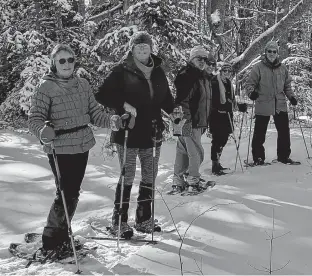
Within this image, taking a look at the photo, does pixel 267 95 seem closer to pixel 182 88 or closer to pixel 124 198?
pixel 182 88

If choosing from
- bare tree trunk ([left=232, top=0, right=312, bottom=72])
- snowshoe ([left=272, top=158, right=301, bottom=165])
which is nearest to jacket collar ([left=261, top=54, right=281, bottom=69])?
snowshoe ([left=272, top=158, right=301, bottom=165])

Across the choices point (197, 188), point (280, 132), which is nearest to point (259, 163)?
point (280, 132)

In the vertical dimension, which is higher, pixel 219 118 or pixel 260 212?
pixel 219 118

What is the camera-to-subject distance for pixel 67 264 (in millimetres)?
3715

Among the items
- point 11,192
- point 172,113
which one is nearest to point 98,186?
point 11,192

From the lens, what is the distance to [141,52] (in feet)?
14.1

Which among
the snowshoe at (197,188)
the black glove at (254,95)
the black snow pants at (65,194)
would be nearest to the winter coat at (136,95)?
the black snow pants at (65,194)

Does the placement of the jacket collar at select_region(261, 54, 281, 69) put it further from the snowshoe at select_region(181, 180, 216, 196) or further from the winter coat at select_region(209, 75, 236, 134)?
the snowshoe at select_region(181, 180, 216, 196)

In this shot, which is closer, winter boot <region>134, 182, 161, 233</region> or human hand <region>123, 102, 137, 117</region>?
human hand <region>123, 102, 137, 117</region>

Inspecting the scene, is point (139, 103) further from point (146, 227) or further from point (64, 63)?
point (146, 227)

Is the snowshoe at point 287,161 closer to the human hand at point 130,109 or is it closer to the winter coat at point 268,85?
the winter coat at point 268,85

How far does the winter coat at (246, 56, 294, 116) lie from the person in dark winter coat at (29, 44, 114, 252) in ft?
13.0

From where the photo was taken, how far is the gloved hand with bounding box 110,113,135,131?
13.3 ft

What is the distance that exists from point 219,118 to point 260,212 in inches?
119
